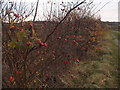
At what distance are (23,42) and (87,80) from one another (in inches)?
116

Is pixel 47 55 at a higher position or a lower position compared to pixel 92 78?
higher

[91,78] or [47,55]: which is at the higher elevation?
[47,55]

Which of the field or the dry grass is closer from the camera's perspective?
the field

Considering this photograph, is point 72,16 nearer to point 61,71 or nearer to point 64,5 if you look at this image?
point 64,5

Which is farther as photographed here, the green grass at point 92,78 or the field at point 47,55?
the green grass at point 92,78

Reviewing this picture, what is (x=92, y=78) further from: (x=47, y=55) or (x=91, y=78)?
(x=47, y=55)

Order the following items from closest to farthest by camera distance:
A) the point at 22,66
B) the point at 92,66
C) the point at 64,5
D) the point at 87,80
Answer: the point at 22,66
the point at 87,80
the point at 64,5
the point at 92,66

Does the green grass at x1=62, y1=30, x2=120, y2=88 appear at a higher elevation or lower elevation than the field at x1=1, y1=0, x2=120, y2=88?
lower

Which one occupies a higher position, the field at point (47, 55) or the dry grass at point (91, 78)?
the field at point (47, 55)

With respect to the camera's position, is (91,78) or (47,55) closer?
(47,55)

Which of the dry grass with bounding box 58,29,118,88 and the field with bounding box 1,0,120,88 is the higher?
the field with bounding box 1,0,120,88

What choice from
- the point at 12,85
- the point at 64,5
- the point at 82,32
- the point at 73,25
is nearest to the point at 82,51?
the point at 82,32

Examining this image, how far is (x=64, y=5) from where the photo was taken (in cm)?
528

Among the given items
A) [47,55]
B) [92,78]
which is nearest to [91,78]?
[92,78]
